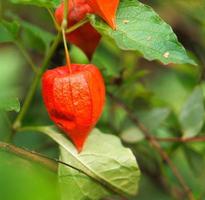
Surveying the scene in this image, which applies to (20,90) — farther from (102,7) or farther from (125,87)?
(102,7)

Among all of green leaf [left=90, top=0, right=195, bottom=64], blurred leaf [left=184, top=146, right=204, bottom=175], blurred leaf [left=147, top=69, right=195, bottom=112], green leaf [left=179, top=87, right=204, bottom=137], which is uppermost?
green leaf [left=90, top=0, right=195, bottom=64]

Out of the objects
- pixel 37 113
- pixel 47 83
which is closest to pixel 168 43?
pixel 47 83

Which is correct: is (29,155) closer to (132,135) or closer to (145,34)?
(145,34)

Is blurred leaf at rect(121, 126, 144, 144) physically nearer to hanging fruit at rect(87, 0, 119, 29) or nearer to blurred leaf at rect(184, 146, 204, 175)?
blurred leaf at rect(184, 146, 204, 175)

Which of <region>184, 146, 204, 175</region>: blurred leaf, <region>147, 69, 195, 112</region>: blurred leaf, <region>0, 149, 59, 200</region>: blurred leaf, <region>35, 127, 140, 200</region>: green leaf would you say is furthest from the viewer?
<region>147, 69, 195, 112</region>: blurred leaf

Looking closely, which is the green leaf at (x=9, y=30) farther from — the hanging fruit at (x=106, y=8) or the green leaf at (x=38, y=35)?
the hanging fruit at (x=106, y=8)

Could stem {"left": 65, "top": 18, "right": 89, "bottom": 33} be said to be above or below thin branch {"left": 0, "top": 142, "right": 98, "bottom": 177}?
above

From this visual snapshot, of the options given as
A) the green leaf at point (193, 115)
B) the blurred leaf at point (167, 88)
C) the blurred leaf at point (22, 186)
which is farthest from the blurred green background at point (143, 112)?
the blurred leaf at point (22, 186)

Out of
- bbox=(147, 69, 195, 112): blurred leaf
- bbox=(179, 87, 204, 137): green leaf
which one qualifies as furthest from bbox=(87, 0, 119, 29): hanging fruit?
bbox=(147, 69, 195, 112): blurred leaf
